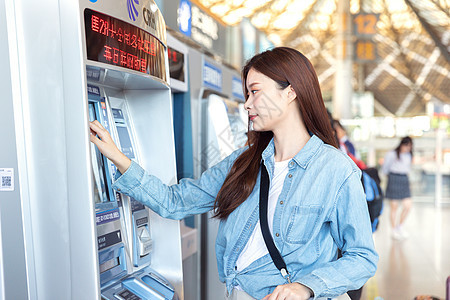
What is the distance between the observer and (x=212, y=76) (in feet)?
9.64

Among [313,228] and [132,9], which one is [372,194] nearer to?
[313,228]

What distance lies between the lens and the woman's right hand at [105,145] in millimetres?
1367

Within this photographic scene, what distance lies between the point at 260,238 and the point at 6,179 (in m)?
0.74

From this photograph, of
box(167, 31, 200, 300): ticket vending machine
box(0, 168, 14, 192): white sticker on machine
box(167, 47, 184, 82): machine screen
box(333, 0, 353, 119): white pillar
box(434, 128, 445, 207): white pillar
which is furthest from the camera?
box(333, 0, 353, 119): white pillar

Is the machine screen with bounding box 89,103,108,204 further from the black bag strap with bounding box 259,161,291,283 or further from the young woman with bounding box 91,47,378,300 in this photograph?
the black bag strap with bounding box 259,161,291,283

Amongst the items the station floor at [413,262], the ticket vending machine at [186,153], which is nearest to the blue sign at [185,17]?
the ticket vending machine at [186,153]

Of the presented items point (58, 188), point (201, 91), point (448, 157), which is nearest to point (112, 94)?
point (58, 188)

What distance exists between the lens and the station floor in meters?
4.05

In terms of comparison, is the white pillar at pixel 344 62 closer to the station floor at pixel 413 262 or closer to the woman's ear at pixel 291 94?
the station floor at pixel 413 262

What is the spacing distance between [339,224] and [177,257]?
672mm

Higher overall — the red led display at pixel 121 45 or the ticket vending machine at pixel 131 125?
the red led display at pixel 121 45

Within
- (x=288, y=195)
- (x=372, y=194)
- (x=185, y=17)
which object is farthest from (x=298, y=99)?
(x=372, y=194)

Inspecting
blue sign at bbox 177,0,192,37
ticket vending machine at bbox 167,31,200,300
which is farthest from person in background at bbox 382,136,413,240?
blue sign at bbox 177,0,192,37

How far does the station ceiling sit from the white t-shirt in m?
7.23
